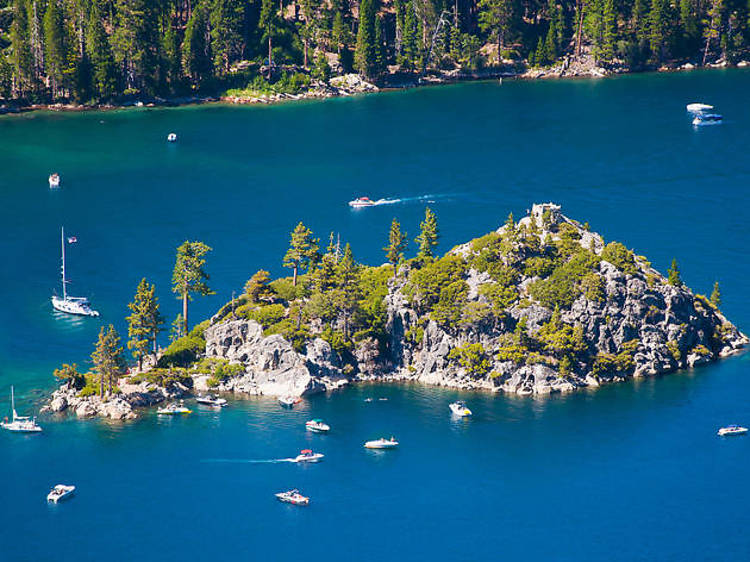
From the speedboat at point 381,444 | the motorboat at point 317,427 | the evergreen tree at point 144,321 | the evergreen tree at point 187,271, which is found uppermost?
the evergreen tree at point 187,271

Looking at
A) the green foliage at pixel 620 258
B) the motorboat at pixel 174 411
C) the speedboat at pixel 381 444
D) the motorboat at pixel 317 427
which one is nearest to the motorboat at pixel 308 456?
the motorboat at pixel 317 427

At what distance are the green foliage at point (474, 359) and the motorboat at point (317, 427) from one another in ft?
81.5

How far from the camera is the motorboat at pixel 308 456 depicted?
155375 millimetres

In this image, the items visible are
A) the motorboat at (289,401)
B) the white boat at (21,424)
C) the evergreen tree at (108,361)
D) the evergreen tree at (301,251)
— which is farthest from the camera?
the evergreen tree at (301,251)

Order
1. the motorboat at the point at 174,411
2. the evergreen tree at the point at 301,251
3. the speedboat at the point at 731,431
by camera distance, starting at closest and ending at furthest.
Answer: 1. the speedboat at the point at 731,431
2. the motorboat at the point at 174,411
3. the evergreen tree at the point at 301,251

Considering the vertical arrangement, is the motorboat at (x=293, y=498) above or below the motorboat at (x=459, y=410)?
below

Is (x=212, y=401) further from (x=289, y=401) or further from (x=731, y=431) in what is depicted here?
(x=731, y=431)

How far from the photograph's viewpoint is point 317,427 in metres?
163

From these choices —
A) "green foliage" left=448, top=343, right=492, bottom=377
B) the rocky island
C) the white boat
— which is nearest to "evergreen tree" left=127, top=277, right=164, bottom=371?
the rocky island

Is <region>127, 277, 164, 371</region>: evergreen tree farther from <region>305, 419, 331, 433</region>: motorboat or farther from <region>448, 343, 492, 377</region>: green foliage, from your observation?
<region>448, 343, 492, 377</region>: green foliage

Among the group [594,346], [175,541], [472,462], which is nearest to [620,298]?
[594,346]

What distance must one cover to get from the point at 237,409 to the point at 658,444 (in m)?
60.4

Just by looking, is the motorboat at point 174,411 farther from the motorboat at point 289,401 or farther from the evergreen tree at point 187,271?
the evergreen tree at point 187,271

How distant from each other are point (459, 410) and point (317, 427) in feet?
68.5
